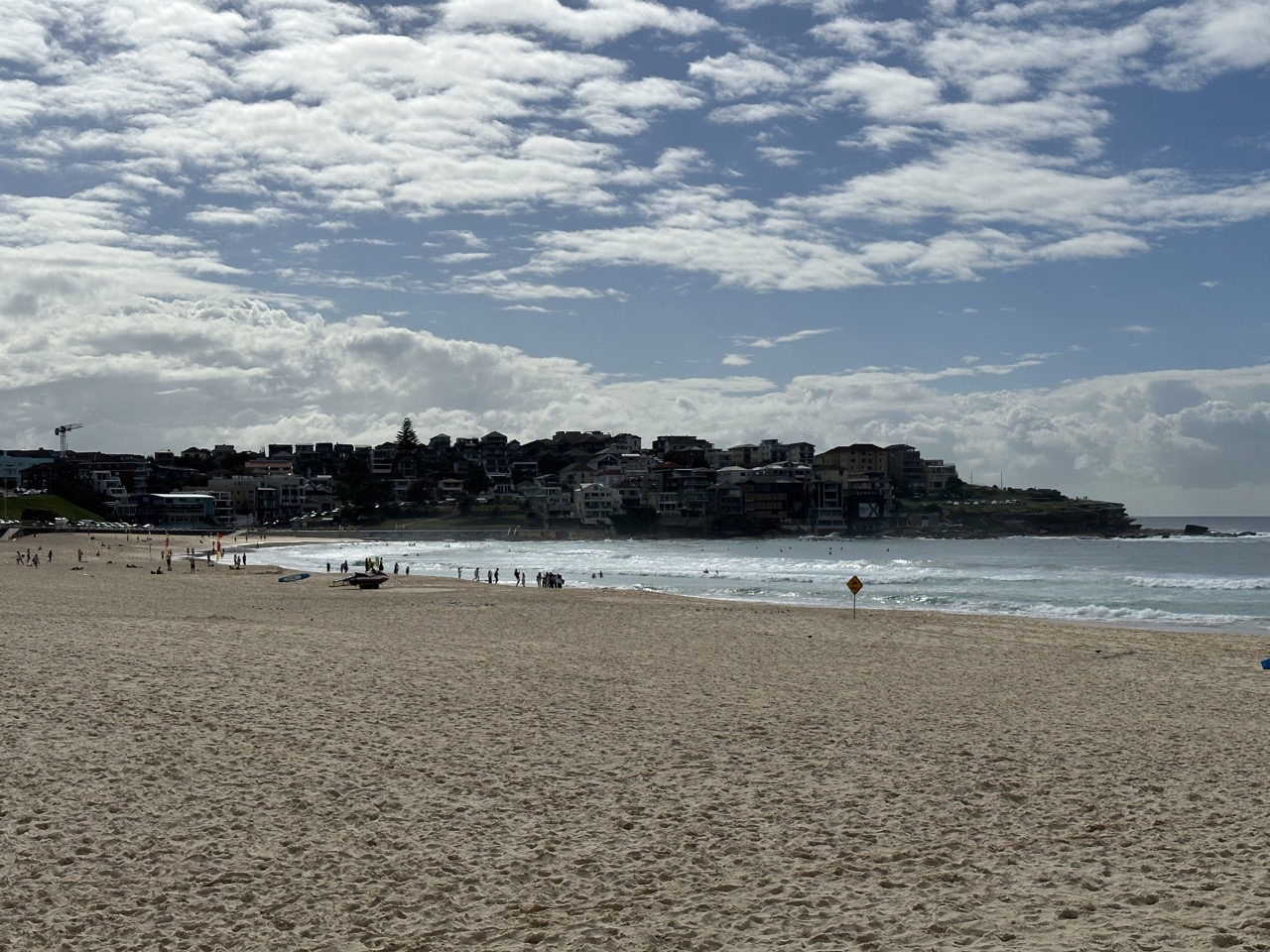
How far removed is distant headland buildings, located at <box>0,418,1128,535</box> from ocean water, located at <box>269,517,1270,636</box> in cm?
3140

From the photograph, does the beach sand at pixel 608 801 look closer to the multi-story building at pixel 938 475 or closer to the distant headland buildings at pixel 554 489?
the distant headland buildings at pixel 554 489

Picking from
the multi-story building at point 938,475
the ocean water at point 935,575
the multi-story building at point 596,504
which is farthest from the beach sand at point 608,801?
the multi-story building at point 938,475

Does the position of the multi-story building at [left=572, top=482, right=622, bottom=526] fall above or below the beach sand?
above

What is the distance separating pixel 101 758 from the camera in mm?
9500

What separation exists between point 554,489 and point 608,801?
13249 centimetres

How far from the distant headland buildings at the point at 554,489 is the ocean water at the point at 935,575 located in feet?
103

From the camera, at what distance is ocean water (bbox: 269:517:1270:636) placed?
1419 inches

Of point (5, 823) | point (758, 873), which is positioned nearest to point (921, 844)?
point (758, 873)

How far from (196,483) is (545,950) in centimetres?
16613

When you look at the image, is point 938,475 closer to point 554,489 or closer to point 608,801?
point 554,489

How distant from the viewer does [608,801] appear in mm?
8938

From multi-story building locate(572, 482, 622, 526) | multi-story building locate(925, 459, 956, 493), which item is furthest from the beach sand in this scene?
multi-story building locate(925, 459, 956, 493)

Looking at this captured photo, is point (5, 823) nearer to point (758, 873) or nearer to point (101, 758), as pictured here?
point (101, 758)

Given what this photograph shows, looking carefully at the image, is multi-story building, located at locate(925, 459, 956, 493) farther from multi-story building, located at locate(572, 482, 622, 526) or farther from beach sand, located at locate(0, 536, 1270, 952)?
beach sand, located at locate(0, 536, 1270, 952)
